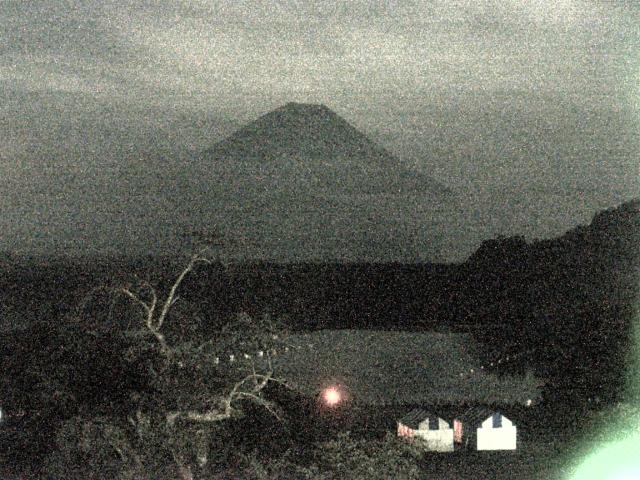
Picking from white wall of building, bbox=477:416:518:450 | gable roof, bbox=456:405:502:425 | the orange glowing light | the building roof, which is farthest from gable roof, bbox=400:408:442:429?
the building roof

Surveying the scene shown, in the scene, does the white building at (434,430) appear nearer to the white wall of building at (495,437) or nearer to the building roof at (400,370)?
the white wall of building at (495,437)

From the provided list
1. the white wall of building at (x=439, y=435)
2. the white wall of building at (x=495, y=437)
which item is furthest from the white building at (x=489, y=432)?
the white wall of building at (x=439, y=435)

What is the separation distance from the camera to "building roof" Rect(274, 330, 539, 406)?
573 inches

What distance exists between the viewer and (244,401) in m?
10.0

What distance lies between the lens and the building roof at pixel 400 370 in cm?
1455

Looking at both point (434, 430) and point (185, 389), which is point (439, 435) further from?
point (185, 389)

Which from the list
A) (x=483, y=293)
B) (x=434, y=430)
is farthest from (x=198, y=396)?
(x=483, y=293)

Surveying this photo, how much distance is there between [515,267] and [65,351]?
67.1ft

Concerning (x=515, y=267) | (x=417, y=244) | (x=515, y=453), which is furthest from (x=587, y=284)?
(x=515, y=453)

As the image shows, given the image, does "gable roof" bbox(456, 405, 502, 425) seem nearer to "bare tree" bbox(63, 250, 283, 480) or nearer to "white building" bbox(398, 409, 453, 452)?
"white building" bbox(398, 409, 453, 452)

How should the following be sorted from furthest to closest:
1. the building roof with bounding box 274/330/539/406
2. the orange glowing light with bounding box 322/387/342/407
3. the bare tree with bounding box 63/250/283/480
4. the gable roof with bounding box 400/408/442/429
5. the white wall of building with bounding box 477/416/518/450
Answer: the building roof with bounding box 274/330/539/406
the orange glowing light with bounding box 322/387/342/407
the gable roof with bounding box 400/408/442/429
the white wall of building with bounding box 477/416/518/450
the bare tree with bounding box 63/250/283/480

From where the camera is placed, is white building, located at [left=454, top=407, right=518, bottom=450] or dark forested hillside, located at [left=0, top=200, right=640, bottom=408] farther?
dark forested hillside, located at [left=0, top=200, right=640, bottom=408]

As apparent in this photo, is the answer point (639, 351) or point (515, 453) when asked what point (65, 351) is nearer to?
point (515, 453)

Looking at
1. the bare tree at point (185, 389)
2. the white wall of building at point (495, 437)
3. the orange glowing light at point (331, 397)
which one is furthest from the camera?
the orange glowing light at point (331, 397)
